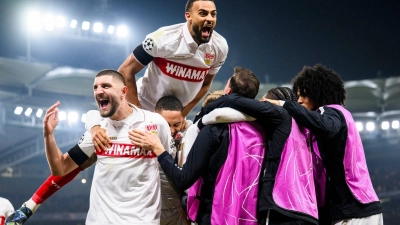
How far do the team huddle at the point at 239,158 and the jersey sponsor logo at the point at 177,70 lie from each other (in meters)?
0.51

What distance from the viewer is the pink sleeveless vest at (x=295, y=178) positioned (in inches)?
75.9

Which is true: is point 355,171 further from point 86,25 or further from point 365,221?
point 86,25

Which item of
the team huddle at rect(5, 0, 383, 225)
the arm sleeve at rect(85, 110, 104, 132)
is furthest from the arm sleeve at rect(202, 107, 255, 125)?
the arm sleeve at rect(85, 110, 104, 132)

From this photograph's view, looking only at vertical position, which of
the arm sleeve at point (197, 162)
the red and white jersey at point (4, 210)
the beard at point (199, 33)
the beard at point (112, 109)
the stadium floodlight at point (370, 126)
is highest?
the beard at point (199, 33)

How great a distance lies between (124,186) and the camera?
208 cm

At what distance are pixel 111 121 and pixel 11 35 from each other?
9.95 meters

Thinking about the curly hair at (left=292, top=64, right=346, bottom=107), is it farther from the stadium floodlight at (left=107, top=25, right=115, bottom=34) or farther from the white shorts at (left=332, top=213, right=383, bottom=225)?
the stadium floodlight at (left=107, top=25, right=115, bottom=34)

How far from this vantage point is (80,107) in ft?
37.4

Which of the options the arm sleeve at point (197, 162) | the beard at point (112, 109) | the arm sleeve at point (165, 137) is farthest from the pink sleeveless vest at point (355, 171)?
the beard at point (112, 109)

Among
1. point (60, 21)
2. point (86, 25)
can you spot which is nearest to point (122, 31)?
point (86, 25)

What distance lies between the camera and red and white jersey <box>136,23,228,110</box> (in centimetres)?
264

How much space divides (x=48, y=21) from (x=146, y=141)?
10.3 m

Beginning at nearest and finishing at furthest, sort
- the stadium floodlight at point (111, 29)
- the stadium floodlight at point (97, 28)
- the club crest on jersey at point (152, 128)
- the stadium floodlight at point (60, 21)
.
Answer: the club crest on jersey at point (152, 128) < the stadium floodlight at point (60, 21) < the stadium floodlight at point (97, 28) < the stadium floodlight at point (111, 29)

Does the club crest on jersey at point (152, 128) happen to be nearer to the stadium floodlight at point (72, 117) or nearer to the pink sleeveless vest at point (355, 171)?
the pink sleeveless vest at point (355, 171)
